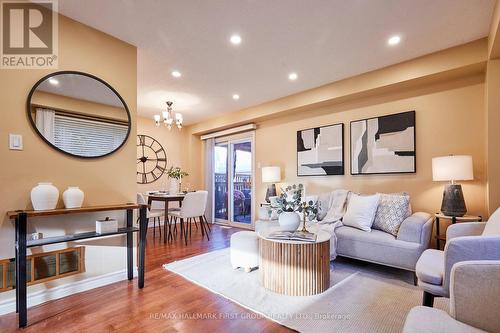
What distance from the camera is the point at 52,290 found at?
2162mm

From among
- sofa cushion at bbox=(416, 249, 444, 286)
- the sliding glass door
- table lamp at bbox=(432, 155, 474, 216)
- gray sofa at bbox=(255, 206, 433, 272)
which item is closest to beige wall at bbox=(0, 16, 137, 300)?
gray sofa at bbox=(255, 206, 433, 272)

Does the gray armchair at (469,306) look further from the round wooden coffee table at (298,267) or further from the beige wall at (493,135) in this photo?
A: the beige wall at (493,135)

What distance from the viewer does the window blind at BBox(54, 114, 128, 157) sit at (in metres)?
2.25

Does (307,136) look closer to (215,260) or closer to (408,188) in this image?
(408,188)

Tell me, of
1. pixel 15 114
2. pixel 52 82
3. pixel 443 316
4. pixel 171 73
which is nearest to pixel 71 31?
pixel 52 82

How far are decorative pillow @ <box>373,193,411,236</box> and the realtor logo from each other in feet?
12.5

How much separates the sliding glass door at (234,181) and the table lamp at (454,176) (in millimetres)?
3346

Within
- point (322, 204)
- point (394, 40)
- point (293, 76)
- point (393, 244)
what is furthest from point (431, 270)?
point (293, 76)

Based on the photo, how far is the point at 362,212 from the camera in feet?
10.1

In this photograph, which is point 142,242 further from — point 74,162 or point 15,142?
point 15,142

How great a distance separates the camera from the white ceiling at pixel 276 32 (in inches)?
83.5

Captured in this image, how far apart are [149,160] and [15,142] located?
3.76m

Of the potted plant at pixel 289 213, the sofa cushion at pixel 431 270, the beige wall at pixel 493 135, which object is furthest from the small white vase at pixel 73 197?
the beige wall at pixel 493 135

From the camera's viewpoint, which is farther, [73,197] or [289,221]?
[289,221]
